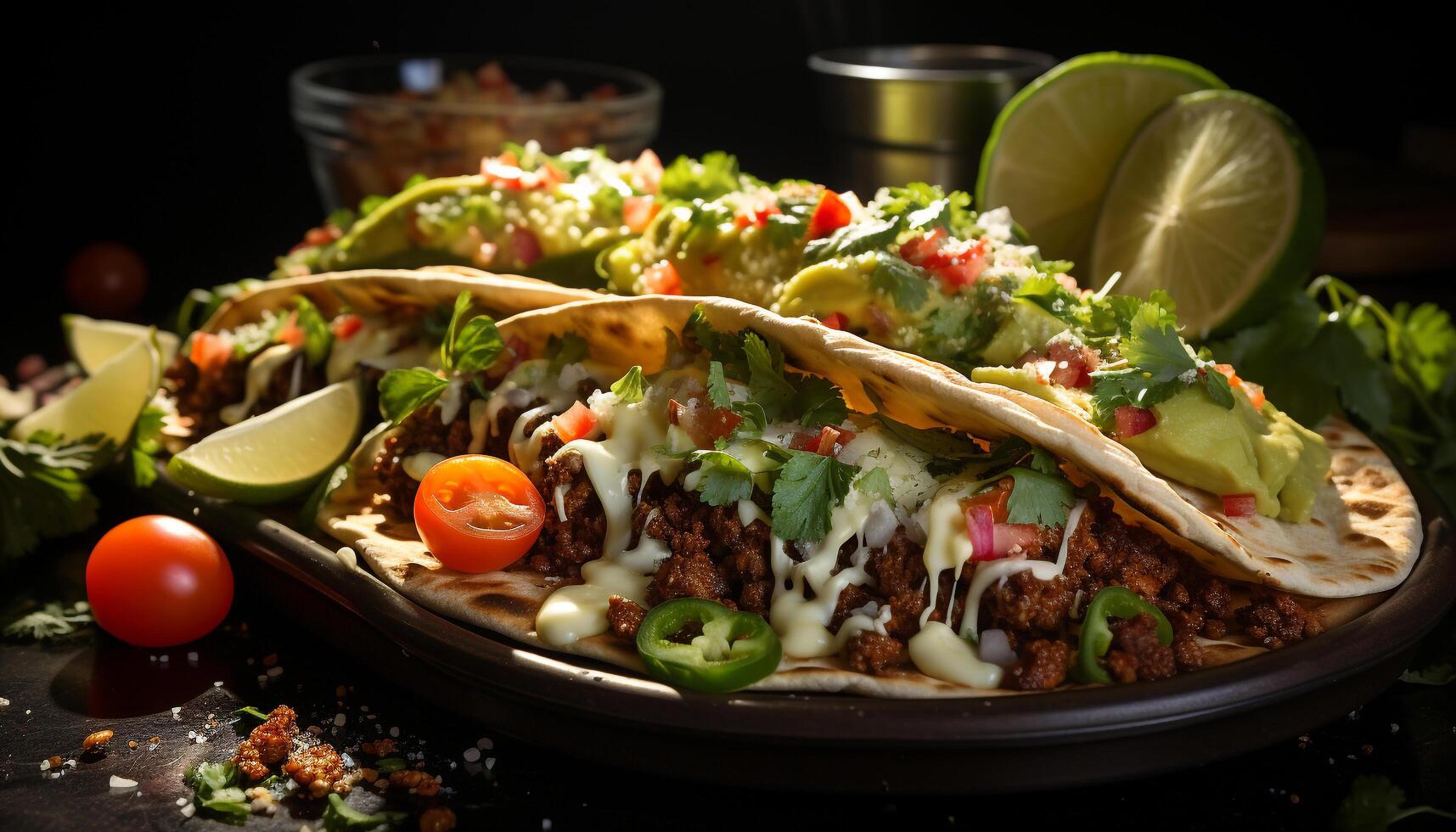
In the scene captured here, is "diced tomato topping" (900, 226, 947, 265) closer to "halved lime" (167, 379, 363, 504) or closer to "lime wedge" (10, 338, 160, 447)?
"halved lime" (167, 379, 363, 504)

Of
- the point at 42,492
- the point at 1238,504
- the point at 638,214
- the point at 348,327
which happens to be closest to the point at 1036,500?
the point at 1238,504

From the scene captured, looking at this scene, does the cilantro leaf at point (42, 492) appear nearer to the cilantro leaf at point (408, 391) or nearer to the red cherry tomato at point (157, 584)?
the red cherry tomato at point (157, 584)

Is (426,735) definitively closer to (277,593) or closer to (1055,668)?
(277,593)

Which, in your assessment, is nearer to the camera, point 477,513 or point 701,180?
point 477,513

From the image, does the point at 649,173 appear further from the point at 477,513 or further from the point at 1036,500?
the point at 1036,500

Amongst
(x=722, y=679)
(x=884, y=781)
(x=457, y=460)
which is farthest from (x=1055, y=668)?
(x=457, y=460)

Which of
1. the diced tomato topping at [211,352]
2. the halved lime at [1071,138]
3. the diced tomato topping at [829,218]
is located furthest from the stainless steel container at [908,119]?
the diced tomato topping at [211,352]

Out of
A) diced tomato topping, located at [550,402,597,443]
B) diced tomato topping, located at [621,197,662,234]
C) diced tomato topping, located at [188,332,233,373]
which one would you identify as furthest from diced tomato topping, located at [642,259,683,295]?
diced tomato topping, located at [188,332,233,373]
